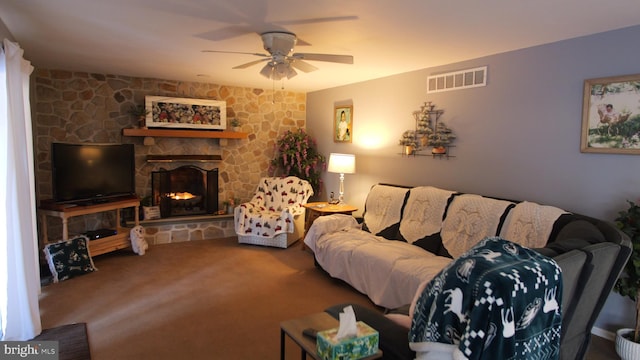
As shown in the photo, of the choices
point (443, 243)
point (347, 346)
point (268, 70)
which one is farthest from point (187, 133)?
point (347, 346)

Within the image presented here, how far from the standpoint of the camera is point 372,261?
356 cm

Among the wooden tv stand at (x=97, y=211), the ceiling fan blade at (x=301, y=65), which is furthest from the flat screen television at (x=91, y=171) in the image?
the ceiling fan blade at (x=301, y=65)

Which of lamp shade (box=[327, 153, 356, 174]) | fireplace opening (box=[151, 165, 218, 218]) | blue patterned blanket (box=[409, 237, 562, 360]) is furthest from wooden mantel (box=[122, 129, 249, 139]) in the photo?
blue patterned blanket (box=[409, 237, 562, 360])

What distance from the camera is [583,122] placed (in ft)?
10.0

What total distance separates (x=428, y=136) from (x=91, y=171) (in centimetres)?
399

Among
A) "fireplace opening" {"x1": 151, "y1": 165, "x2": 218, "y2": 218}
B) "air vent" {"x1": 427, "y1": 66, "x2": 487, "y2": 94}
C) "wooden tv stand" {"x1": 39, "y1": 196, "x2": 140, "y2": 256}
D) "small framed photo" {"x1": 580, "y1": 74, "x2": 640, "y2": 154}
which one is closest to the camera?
"small framed photo" {"x1": 580, "y1": 74, "x2": 640, "y2": 154}

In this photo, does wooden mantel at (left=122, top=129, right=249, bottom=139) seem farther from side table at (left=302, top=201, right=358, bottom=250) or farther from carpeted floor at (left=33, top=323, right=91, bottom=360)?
carpeted floor at (left=33, top=323, right=91, bottom=360)

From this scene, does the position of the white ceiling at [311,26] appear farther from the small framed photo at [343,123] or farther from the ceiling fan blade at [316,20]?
the small framed photo at [343,123]

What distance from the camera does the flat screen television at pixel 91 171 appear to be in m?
4.57

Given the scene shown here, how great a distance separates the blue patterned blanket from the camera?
4.57 feet

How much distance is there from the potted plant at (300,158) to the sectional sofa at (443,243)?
1646 millimetres

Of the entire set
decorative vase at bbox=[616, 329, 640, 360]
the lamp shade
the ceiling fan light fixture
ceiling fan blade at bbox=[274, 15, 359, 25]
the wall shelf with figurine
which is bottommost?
decorative vase at bbox=[616, 329, 640, 360]

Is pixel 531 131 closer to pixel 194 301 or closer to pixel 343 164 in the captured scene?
pixel 343 164

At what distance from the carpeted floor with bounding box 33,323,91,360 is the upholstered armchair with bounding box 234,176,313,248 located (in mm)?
2522
